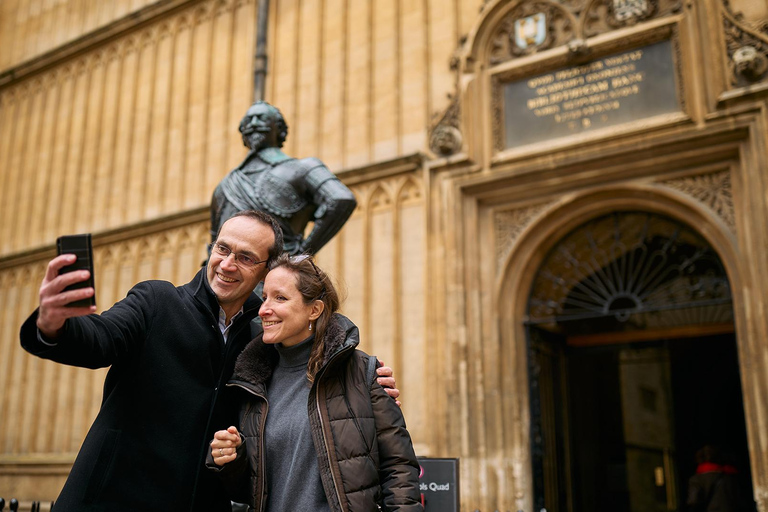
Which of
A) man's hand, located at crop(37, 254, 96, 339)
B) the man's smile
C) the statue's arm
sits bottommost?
man's hand, located at crop(37, 254, 96, 339)

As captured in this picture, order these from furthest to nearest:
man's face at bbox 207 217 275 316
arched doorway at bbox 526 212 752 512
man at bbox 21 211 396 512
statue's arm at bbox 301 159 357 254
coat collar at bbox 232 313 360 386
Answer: arched doorway at bbox 526 212 752 512 → statue's arm at bbox 301 159 357 254 → man's face at bbox 207 217 275 316 → coat collar at bbox 232 313 360 386 → man at bbox 21 211 396 512

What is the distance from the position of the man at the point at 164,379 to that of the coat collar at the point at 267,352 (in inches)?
2.4

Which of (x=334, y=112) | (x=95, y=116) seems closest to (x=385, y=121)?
(x=334, y=112)

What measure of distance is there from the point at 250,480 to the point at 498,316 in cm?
547

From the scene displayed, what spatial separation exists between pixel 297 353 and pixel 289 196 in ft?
5.75

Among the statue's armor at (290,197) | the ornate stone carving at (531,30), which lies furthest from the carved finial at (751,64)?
the statue's armor at (290,197)

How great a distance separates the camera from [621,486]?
32.1 ft

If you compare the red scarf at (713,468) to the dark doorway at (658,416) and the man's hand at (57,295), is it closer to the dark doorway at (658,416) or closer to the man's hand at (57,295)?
the dark doorway at (658,416)

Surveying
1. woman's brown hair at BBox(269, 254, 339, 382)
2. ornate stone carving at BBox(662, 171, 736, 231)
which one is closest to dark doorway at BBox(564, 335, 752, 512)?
ornate stone carving at BBox(662, 171, 736, 231)

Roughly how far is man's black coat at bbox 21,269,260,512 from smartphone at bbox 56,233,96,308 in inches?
5.5

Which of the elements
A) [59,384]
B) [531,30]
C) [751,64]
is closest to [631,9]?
[531,30]

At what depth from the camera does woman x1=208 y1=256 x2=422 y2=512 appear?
184 centimetres

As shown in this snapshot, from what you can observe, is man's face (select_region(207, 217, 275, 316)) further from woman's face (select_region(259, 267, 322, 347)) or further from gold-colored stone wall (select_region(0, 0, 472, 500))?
gold-colored stone wall (select_region(0, 0, 472, 500))

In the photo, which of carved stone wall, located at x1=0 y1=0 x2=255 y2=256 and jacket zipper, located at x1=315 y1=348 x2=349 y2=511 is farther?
carved stone wall, located at x1=0 y1=0 x2=255 y2=256
